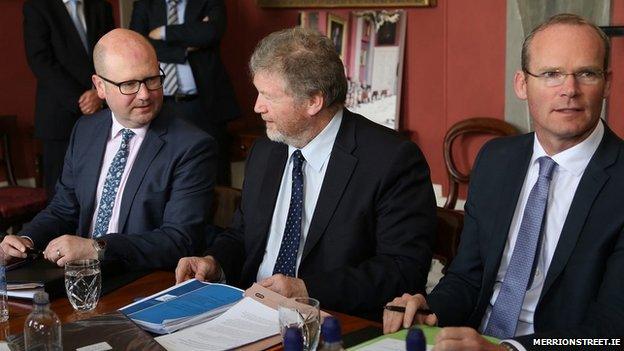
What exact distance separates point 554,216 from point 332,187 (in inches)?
27.4

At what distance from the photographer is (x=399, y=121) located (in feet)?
18.1

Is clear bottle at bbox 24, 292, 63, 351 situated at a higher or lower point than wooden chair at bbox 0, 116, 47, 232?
higher

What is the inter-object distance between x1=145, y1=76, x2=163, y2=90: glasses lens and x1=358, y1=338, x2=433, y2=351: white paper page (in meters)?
1.52

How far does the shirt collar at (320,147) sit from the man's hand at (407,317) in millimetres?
759

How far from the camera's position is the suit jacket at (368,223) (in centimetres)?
242

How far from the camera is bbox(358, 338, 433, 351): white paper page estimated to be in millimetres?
1799

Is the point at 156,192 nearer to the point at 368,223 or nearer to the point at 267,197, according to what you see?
the point at 267,197

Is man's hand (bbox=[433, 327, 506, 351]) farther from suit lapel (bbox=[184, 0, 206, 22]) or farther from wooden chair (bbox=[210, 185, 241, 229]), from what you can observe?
suit lapel (bbox=[184, 0, 206, 22])

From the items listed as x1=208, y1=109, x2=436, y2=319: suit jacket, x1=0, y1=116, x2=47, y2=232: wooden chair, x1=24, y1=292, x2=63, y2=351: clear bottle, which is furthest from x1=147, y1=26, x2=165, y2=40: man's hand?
x1=24, y1=292, x2=63, y2=351: clear bottle

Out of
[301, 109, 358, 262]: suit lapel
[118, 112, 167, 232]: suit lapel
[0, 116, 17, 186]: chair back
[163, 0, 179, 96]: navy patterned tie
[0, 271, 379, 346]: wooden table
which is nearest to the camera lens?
[0, 271, 379, 346]: wooden table

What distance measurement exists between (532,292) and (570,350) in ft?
1.06

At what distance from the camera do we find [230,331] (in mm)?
1943

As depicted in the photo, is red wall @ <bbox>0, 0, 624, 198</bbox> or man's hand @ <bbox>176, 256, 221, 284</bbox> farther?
red wall @ <bbox>0, 0, 624, 198</bbox>

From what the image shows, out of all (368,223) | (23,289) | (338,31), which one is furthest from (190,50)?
(23,289)
